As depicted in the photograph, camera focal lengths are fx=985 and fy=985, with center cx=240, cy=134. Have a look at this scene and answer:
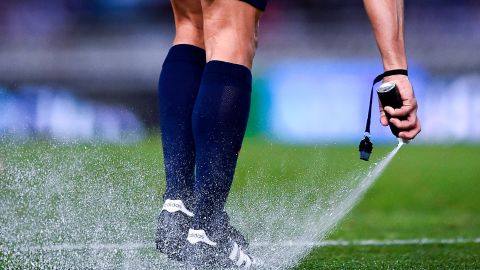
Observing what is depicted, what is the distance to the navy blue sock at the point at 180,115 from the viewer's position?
108 inches

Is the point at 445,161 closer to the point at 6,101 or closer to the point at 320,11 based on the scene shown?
the point at 6,101

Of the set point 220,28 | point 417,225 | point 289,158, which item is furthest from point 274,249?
point 289,158

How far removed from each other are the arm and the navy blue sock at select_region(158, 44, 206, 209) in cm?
57

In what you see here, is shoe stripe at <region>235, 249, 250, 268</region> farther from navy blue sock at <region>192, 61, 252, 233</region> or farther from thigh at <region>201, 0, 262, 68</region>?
thigh at <region>201, 0, 262, 68</region>

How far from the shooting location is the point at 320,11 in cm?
1244

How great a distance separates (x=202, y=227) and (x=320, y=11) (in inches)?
399

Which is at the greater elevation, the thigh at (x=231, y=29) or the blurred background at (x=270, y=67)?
the thigh at (x=231, y=29)

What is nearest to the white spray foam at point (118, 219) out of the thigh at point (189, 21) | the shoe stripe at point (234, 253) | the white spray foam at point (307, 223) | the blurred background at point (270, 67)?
the white spray foam at point (307, 223)

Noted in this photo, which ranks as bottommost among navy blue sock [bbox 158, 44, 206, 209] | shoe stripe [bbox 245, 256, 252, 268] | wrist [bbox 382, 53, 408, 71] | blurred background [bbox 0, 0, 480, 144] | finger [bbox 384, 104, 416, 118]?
blurred background [bbox 0, 0, 480, 144]

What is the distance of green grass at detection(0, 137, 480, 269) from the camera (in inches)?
117

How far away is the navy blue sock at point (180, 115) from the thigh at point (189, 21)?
0.08 ft

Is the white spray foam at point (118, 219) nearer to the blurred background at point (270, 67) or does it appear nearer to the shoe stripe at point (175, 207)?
the shoe stripe at point (175, 207)

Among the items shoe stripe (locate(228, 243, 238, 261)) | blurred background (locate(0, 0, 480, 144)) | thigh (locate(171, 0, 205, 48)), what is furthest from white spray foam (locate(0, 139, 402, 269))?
blurred background (locate(0, 0, 480, 144))

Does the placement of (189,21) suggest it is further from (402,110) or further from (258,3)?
(402,110)
